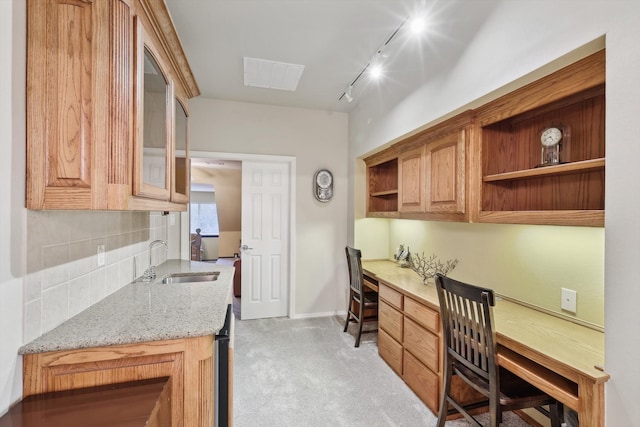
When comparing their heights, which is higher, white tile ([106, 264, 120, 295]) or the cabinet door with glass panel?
the cabinet door with glass panel

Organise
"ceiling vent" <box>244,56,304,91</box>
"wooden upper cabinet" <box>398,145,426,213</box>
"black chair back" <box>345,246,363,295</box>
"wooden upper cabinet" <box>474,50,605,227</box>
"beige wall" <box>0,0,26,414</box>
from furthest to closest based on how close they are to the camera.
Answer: "black chair back" <box>345,246,363,295</box> → "ceiling vent" <box>244,56,304,91</box> → "wooden upper cabinet" <box>398,145,426,213</box> → "wooden upper cabinet" <box>474,50,605,227</box> → "beige wall" <box>0,0,26,414</box>

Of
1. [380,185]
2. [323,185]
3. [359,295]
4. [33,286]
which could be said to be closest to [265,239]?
[323,185]

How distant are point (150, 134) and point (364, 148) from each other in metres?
2.47

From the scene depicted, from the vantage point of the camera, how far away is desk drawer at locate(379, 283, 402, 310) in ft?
8.46

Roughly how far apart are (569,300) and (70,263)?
2.65m

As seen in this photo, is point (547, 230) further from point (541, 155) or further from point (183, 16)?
point (183, 16)

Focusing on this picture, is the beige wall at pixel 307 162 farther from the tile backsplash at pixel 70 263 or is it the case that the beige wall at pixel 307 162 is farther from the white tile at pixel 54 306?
the white tile at pixel 54 306

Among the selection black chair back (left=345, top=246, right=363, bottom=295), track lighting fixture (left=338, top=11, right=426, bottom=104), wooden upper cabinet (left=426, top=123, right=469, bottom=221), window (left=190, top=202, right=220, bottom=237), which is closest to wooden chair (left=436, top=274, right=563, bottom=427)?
wooden upper cabinet (left=426, top=123, right=469, bottom=221)

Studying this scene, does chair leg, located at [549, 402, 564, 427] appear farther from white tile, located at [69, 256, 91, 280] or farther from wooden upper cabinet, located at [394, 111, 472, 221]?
white tile, located at [69, 256, 91, 280]

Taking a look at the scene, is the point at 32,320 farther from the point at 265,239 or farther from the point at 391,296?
the point at 265,239

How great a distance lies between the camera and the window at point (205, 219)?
8.50 metres

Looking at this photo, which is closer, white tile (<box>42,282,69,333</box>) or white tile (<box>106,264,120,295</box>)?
white tile (<box>42,282,69,333</box>)

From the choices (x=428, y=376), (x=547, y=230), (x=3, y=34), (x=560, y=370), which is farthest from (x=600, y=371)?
(x=3, y=34)

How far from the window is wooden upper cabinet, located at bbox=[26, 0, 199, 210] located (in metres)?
7.57
